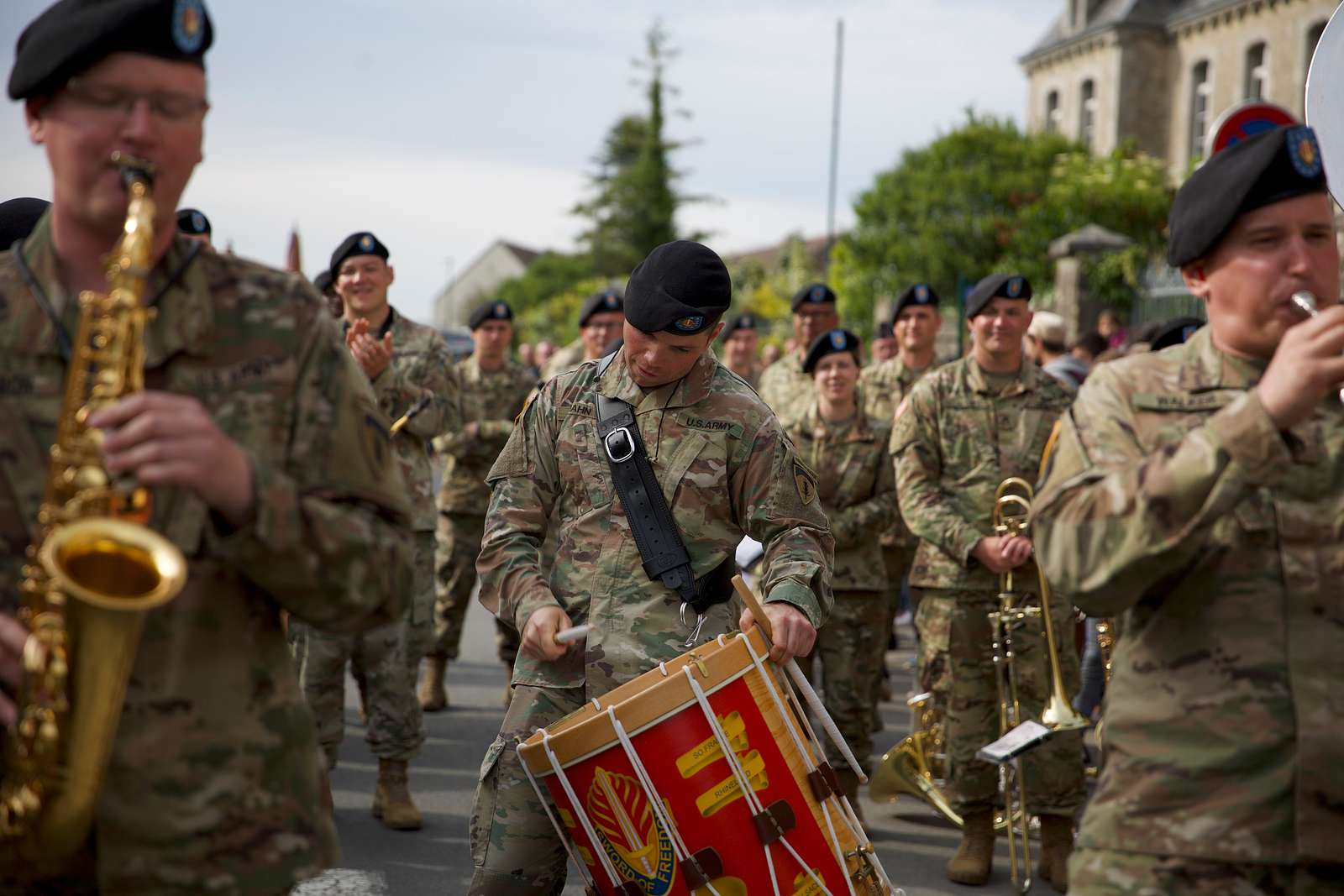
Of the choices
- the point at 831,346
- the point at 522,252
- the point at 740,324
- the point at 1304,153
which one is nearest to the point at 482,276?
the point at 522,252

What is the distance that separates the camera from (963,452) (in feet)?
21.1

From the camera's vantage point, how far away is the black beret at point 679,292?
4156mm

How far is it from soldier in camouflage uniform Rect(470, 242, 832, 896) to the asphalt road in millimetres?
2036

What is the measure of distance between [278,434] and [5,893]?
80 centimetres

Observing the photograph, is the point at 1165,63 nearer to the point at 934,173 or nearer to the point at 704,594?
the point at 934,173

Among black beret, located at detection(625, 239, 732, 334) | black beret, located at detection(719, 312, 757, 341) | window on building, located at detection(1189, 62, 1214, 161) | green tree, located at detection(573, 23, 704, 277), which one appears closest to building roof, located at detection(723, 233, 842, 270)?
green tree, located at detection(573, 23, 704, 277)

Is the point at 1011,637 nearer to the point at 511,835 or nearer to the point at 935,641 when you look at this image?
the point at 935,641

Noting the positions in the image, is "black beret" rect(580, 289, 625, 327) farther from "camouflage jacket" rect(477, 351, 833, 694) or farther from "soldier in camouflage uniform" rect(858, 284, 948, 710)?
"camouflage jacket" rect(477, 351, 833, 694)

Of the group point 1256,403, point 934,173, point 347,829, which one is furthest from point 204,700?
point 934,173

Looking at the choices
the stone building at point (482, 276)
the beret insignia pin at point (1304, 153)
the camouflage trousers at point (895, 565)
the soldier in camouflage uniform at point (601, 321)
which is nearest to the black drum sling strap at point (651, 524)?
the beret insignia pin at point (1304, 153)

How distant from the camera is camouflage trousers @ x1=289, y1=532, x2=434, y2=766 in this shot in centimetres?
658

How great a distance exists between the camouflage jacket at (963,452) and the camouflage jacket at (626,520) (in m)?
2.21

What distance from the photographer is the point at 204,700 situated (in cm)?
218

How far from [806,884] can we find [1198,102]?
142 ft
